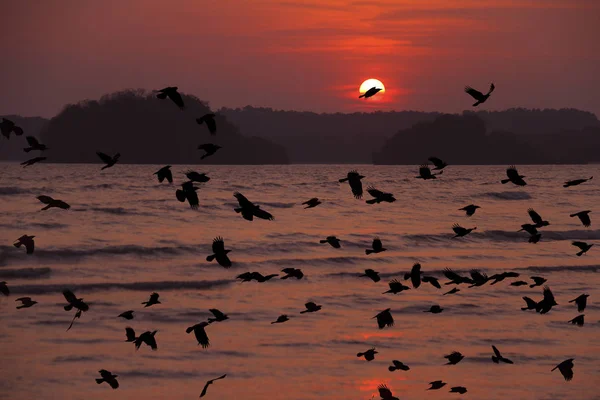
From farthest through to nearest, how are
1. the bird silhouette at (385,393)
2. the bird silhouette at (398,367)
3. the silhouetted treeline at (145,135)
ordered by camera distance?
the silhouetted treeline at (145,135) → the bird silhouette at (398,367) → the bird silhouette at (385,393)

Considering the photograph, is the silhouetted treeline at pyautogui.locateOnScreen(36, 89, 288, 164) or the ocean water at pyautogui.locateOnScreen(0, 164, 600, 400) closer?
the ocean water at pyautogui.locateOnScreen(0, 164, 600, 400)

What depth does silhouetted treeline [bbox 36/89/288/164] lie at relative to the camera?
14312 centimetres

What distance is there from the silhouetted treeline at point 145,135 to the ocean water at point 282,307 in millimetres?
94851

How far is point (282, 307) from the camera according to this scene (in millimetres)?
22375

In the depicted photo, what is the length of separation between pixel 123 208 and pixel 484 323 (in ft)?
101

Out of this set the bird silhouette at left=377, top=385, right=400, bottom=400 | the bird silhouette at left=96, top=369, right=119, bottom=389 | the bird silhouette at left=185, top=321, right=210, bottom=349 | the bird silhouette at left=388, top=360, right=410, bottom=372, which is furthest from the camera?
the bird silhouette at left=388, top=360, right=410, bottom=372

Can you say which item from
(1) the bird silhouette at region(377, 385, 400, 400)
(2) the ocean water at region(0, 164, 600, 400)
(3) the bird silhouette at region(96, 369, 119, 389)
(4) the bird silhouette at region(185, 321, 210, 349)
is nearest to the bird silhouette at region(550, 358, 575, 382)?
(2) the ocean water at region(0, 164, 600, 400)

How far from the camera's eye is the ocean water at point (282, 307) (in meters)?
15.7

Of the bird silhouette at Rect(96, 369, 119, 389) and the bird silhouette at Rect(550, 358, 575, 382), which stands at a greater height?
the bird silhouette at Rect(550, 358, 575, 382)

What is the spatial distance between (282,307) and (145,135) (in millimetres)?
132202

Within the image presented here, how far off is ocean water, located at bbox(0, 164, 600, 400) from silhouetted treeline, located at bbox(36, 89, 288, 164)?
94851mm

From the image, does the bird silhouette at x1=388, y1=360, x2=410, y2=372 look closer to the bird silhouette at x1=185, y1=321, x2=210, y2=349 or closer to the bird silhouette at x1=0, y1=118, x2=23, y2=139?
the bird silhouette at x1=185, y1=321, x2=210, y2=349

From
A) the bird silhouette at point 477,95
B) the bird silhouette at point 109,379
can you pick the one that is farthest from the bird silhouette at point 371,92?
the bird silhouette at point 109,379

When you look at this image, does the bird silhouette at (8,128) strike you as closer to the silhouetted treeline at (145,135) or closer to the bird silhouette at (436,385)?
the bird silhouette at (436,385)
